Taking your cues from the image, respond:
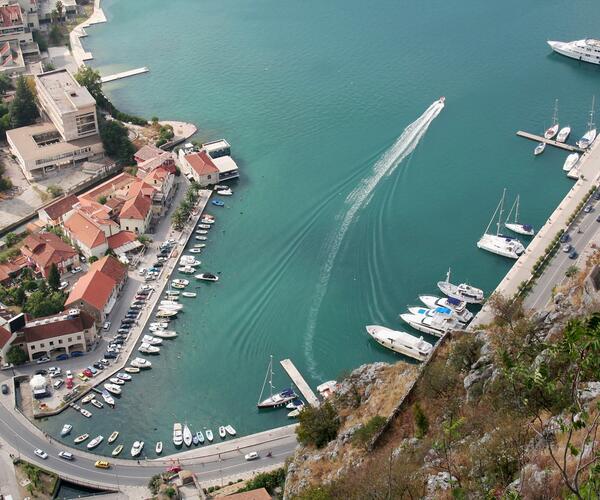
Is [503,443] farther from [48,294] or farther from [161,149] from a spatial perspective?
[161,149]

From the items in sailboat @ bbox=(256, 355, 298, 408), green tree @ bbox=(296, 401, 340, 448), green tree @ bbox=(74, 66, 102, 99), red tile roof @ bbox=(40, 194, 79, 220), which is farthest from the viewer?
green tree @ bbox=(74, 66, 102, 99)

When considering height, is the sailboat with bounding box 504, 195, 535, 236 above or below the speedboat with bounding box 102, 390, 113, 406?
above

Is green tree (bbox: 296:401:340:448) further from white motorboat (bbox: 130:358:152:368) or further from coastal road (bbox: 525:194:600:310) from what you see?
coastal road (bbox: 525:194:600:310)

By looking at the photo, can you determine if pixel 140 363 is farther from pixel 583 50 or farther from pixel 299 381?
pixel 583 50

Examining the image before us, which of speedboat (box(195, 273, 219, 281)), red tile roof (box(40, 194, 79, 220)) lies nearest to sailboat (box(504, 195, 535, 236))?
speedboat (box(195, 273, 219, 281))

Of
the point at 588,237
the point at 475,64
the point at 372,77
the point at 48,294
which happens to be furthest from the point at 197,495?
the point at 475,64

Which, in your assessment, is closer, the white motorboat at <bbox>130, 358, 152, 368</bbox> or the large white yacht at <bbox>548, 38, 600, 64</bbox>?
the white motorboat at <bbox>130, 358, 152, 368</bbox>
